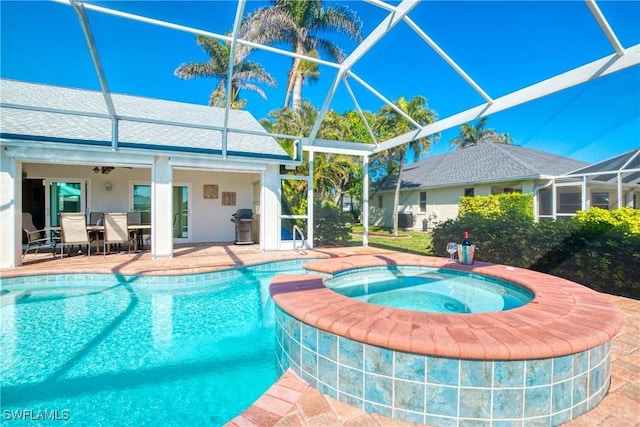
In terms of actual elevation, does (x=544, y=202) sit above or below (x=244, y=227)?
above

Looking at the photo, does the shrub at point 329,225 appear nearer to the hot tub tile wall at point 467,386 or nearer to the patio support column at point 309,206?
the patio support column at point 309,206

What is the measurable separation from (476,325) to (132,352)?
407cm

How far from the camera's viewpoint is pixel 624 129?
9625mm

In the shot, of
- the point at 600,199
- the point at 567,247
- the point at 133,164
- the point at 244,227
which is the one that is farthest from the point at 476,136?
the point at 133,164

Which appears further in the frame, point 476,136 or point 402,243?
point 476,136

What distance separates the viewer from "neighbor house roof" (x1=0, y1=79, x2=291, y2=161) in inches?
320

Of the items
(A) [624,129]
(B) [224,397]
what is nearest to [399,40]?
(A) [624,129]

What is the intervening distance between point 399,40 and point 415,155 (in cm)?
957

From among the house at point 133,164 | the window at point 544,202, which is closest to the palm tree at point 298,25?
the house at point 133,164

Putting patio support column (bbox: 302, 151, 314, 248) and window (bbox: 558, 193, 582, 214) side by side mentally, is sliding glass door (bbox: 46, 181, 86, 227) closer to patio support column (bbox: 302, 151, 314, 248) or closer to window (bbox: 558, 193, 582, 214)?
patio support column (bbox: 302, 151, 314, 248)

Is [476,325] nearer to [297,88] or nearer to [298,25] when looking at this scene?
[297,88]

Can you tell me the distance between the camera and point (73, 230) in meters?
8.76

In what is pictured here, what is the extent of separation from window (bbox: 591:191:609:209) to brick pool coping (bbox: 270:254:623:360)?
46.9 feet

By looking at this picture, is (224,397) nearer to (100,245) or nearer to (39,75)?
(100,245)
